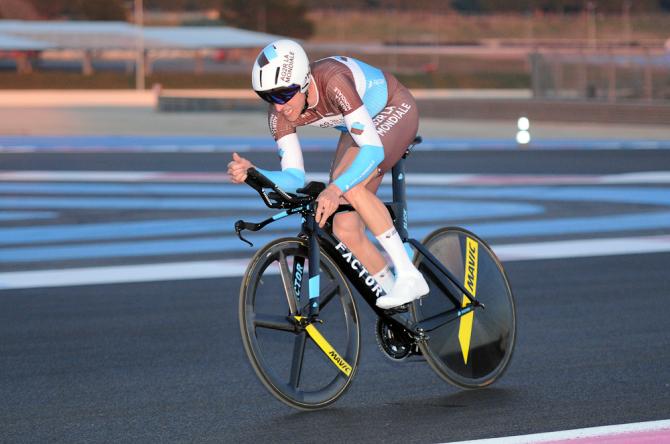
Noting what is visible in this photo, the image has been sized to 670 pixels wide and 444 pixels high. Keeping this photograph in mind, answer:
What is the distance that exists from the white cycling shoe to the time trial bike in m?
0.07

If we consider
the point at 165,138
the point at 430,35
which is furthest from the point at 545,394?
the point at 430,35

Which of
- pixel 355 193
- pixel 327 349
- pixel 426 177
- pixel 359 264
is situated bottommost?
pixel 426 177

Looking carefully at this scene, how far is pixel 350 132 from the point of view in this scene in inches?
230

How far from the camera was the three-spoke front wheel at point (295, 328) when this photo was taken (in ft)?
18.6

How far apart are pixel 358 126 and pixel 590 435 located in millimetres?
1641

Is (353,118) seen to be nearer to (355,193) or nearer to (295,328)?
(355,193)

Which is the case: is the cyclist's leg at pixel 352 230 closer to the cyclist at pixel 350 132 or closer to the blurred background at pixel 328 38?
the cyclist at pixel 350 132

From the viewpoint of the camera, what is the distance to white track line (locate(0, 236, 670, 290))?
10445 mm

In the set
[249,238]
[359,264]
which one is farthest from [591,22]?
[359,264]

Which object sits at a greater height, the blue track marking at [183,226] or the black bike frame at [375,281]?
the black bike frame at [375,281]

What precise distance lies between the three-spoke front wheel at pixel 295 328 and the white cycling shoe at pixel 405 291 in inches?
6.3

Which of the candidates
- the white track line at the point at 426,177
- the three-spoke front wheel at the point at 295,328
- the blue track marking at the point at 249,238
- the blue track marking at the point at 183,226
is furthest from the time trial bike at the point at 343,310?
the white track line at the point at 426,177

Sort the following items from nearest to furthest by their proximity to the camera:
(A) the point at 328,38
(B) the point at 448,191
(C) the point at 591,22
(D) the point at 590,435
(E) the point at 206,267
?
(D) the point at 590,435 → (E) the point at 206,267 → (B) the point at 448,191 → (C) the point at 591,22 → (A) the point at 328,38

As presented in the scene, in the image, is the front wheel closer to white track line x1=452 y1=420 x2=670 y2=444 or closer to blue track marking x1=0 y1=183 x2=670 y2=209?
white track line x1=452 y1=420 x2=670 y2=444
